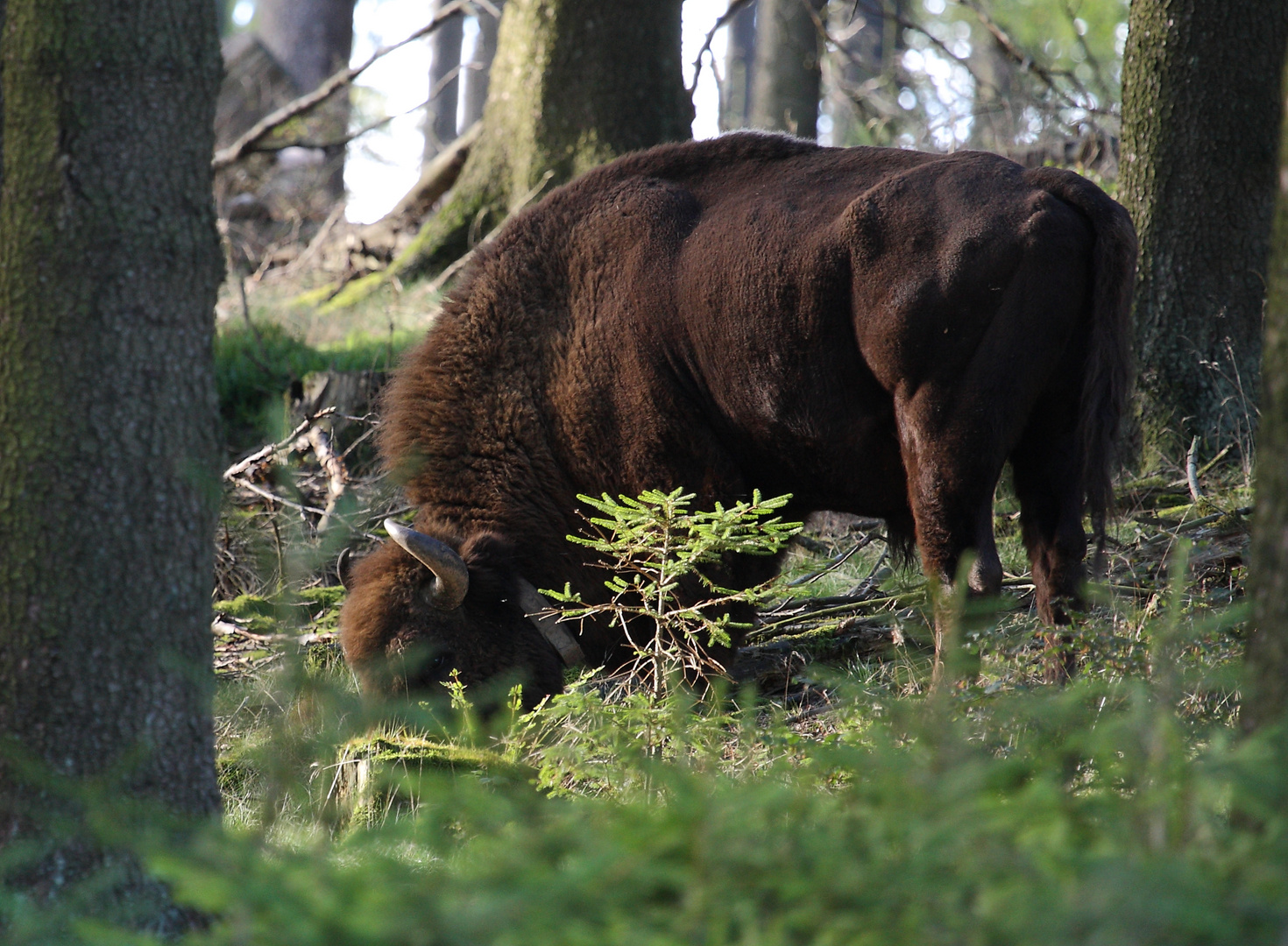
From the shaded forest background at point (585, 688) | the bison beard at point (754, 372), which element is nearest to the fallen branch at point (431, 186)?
the shaded forest background at point (585, 688)

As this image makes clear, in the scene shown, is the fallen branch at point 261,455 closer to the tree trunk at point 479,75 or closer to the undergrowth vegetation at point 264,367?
the undergrowth vegetation at point 264,367

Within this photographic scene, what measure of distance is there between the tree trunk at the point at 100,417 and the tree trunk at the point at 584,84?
226 inches

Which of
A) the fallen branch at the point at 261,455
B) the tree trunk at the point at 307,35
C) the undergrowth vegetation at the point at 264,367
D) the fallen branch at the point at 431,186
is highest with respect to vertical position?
the tree trunk at the point at 307,35

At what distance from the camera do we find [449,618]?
190 inches

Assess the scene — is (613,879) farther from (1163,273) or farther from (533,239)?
(1163,273)

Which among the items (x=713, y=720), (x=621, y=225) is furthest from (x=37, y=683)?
(x=621, y=225)

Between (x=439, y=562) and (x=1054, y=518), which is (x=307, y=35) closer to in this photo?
(x=439, y=562)

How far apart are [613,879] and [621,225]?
13.1 ft

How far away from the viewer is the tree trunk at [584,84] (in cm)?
820

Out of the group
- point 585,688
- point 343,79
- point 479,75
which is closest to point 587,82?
point 343,79

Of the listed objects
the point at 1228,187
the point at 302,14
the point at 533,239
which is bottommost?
the point at 533,239

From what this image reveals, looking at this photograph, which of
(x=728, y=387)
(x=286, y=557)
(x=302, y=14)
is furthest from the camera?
(x=302, y=14)

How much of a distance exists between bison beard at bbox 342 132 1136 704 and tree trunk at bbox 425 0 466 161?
47.9 feet

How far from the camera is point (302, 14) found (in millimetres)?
20156
